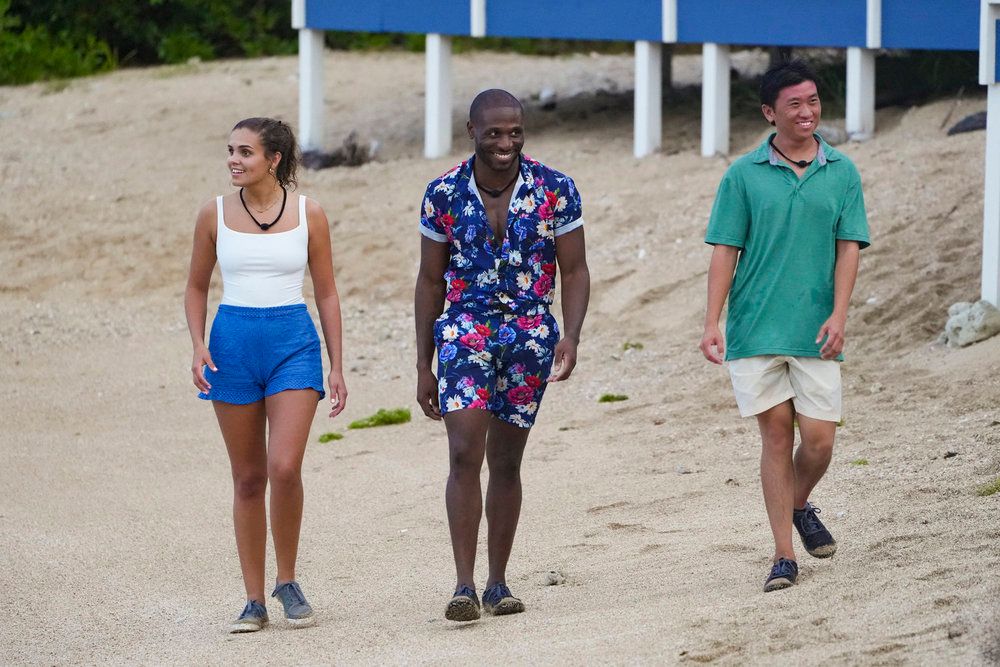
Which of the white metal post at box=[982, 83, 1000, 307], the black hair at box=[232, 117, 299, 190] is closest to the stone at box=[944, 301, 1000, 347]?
the white metal post at box=[982, 83, 1000, 307]

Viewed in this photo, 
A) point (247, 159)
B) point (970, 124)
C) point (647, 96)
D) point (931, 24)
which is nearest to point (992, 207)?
point (970, 124)

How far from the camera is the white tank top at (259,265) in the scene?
18.2 feet

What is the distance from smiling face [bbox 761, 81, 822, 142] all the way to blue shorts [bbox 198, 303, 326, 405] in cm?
183

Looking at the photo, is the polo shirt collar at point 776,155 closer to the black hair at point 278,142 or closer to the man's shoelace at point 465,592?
the black hair at point 278,142

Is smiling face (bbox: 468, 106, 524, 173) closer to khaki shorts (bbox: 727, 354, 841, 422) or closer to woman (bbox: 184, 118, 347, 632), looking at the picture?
woman (bbox: 184, 118, 347, 632)

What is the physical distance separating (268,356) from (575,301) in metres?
1.12

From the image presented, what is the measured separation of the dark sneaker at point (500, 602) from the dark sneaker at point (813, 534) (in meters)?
1.05

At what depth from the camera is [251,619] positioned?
5613mm

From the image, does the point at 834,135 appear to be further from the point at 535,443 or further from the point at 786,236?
the point at 786,236

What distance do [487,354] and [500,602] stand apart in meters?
0.92

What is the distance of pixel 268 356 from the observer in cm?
552

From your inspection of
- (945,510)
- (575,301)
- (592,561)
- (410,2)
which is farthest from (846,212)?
(410,2)

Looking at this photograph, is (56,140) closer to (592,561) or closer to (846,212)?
(592,561)

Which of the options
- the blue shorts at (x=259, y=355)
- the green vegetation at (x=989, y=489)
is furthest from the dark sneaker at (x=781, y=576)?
the blue shorts at (x=259, y=355)
